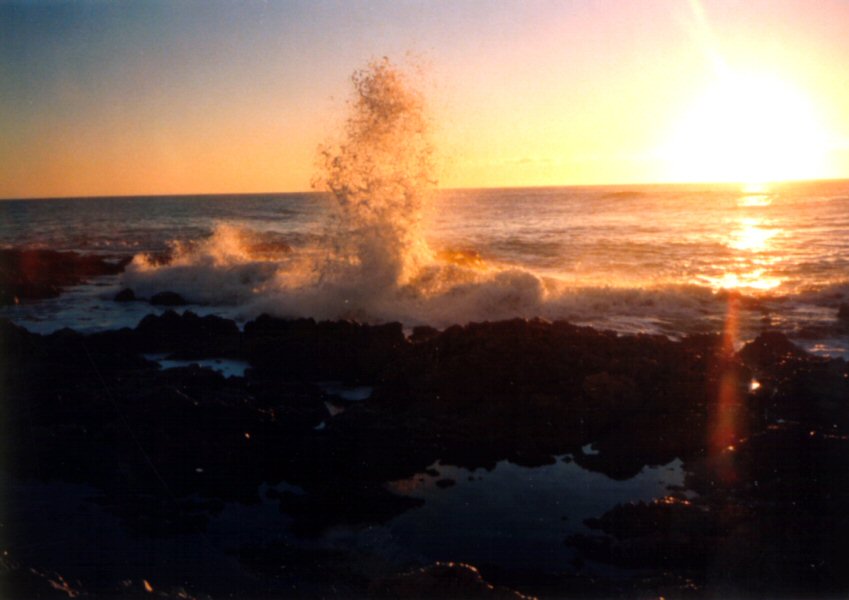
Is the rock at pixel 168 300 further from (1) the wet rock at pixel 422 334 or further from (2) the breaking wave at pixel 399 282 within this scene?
(1) the wet rock at pixel 422 334

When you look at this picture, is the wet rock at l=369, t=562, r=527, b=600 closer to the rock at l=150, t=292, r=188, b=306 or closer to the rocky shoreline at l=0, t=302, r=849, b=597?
the rocky shoreline at l=0, t=302, r=849, b=597

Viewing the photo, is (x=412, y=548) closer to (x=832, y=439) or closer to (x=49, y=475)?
(x=49, y=475)

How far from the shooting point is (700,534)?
505 cm

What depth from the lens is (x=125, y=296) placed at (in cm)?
1661

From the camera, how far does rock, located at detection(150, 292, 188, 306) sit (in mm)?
15969

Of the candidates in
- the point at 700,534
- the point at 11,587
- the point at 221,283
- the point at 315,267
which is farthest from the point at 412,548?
the point at 221,283

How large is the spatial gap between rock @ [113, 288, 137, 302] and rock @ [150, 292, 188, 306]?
0.72 m

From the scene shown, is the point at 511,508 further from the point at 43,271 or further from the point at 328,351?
the point at 43,271

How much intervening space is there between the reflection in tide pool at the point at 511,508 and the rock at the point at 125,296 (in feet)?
41.0

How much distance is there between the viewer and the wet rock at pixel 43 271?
16.6 metres

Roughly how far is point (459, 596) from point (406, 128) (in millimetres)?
12168

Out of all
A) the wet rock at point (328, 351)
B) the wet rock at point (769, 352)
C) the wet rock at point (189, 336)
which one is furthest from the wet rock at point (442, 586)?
the wet rock at point (769, 352)

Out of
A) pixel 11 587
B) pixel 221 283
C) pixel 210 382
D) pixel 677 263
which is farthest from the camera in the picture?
pixel 677 263

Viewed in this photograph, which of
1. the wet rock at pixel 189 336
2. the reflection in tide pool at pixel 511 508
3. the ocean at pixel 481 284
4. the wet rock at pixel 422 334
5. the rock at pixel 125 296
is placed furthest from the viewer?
the rock at pixel 125 296
